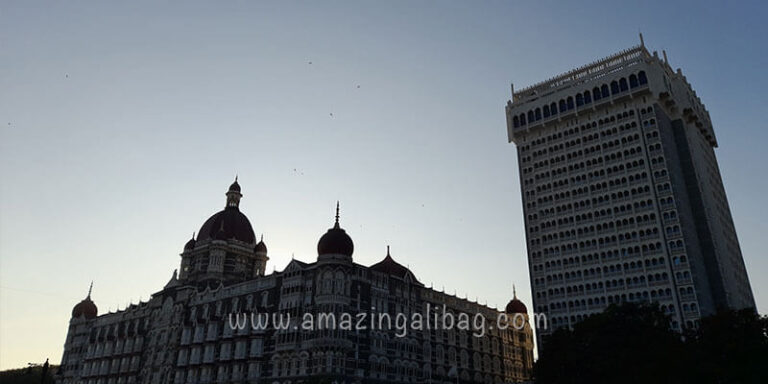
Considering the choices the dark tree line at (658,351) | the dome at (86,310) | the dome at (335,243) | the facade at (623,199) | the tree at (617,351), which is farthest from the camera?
the dome at (86,310)

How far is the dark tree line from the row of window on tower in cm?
4723

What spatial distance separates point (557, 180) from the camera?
96250mm

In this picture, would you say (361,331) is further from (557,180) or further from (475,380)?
(557,180)

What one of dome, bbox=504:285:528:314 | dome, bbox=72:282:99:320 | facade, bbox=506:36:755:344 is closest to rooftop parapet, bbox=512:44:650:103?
facade, bbox=506:36:755:344

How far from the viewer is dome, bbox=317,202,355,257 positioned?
77.8 metres

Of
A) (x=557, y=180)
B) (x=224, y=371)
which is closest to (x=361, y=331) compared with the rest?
(x=224, y=371)

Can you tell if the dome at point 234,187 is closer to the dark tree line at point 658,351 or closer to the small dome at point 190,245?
the small dome at point 190,245

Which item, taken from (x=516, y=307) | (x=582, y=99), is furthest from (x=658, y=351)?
(x=516, y=307)

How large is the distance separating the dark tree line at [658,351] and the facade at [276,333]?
26.6m

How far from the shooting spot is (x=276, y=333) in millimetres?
78000

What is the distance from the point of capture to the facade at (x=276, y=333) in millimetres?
74625

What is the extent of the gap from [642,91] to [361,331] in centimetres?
5645

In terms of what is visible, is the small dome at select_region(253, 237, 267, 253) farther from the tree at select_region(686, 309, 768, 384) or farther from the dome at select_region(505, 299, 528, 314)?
the tree at select_region(686, 309, 768, 384)

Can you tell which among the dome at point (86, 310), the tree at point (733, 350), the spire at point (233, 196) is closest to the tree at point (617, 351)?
the tree at point (733, 350)
